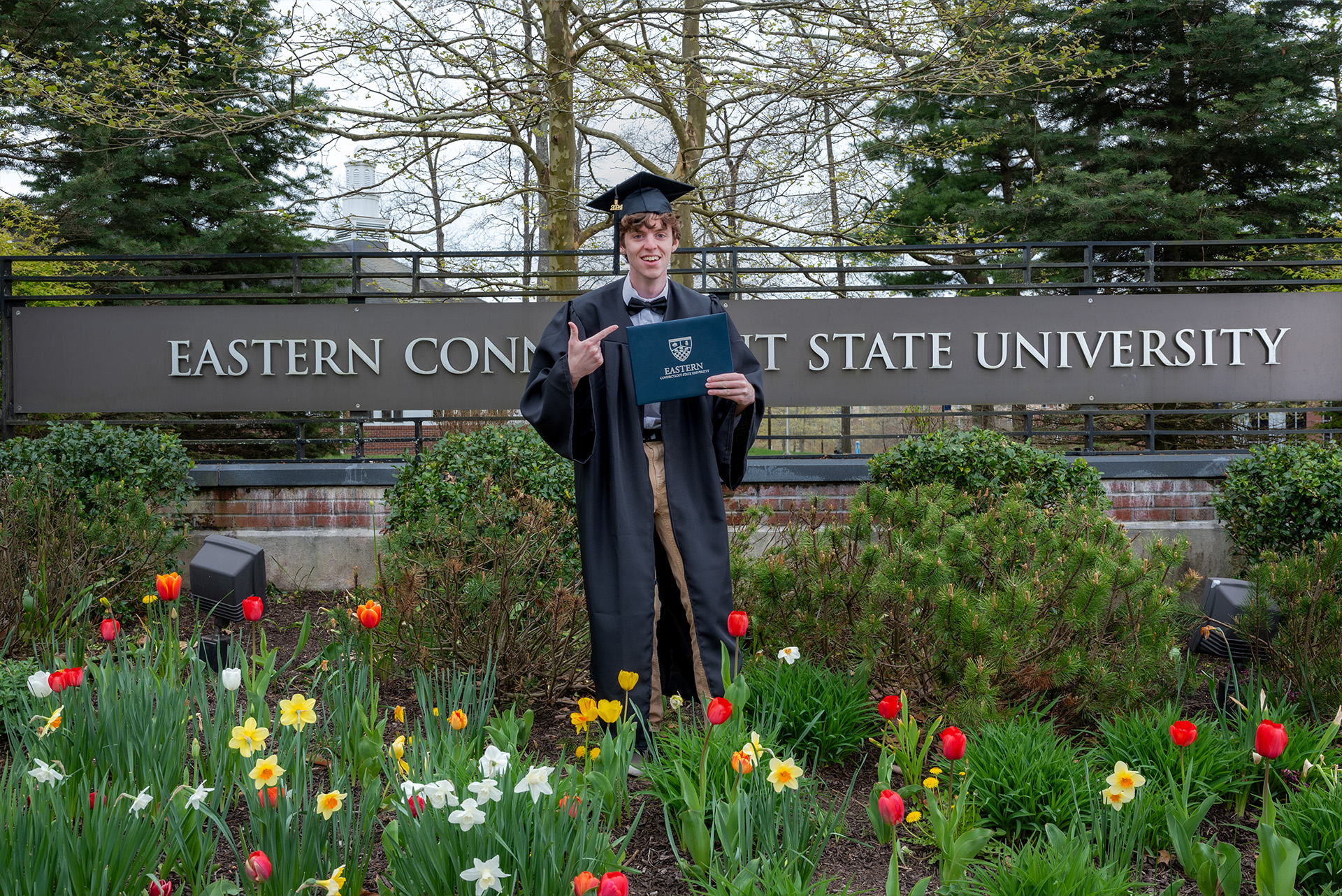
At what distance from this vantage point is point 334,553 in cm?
642

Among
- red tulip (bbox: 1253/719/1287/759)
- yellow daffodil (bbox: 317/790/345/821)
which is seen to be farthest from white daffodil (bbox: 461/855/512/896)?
red tulip (bbox: 1253/719/1287/759)

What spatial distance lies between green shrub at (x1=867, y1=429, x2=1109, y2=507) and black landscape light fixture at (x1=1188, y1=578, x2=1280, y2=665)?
70.8 inches

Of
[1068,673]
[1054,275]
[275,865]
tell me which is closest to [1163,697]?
[1068,673]

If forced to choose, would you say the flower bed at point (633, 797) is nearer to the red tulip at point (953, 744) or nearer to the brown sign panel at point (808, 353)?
the red tulip at point (953, 744)

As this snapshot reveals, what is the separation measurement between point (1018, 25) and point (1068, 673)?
1333 cm

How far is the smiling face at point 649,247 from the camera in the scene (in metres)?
2.98

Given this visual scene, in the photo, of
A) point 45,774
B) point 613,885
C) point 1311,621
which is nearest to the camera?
point 613,885

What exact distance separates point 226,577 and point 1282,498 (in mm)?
5640

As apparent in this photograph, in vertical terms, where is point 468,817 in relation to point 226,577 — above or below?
below

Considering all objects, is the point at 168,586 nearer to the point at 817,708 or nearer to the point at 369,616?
the point at 369,616

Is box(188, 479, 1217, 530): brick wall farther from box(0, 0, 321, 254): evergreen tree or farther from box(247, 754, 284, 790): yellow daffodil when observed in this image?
box(0, 0, 321, 254): evergreen tree

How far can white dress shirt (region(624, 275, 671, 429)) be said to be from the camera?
310cm

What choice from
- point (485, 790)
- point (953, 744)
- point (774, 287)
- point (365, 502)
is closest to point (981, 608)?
point (953, 744)

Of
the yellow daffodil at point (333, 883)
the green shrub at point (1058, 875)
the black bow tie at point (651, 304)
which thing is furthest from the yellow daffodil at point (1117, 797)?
the black bow tie at point (651, 304)
